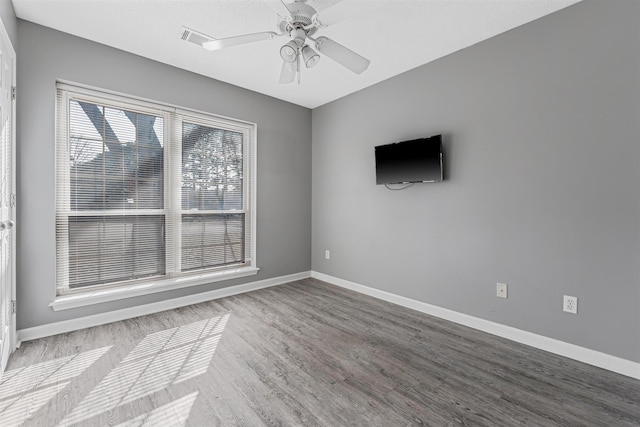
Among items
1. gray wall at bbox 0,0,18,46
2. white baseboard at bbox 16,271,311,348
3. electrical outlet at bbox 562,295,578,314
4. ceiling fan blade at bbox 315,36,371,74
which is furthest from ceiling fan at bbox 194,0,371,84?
white baseboard at bbox 16,271,311,348

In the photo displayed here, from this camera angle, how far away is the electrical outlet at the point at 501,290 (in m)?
2.50

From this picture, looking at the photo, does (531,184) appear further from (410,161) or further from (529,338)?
(529,338)

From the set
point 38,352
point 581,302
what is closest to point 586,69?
point 581,302

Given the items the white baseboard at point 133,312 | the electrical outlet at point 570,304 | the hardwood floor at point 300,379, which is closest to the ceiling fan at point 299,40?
the hardwood floor at point 300,379

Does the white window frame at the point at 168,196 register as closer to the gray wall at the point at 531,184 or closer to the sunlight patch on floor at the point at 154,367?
the sunlight patch on floor at the point at 154,367

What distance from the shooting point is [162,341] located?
2381 mm

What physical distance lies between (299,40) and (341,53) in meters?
0.29

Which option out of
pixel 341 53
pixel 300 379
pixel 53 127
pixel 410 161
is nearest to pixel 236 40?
pixel 341 53

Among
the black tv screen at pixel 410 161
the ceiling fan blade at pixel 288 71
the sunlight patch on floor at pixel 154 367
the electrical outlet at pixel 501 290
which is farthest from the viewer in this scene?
the black tv screen at pixel 410 161

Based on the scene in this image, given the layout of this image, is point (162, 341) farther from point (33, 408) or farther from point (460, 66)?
point (460, 66)

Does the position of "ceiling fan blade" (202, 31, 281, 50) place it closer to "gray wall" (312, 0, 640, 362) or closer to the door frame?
the door frame

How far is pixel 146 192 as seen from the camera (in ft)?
9.87

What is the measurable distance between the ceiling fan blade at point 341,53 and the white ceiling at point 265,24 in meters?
0.20

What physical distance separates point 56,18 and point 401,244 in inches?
146
